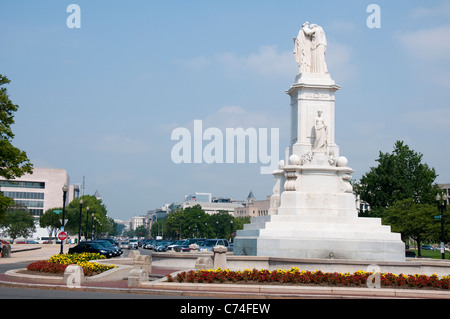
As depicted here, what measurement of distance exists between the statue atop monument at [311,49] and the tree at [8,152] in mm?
24647

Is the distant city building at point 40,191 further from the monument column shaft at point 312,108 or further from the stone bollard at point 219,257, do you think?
the stone bollard at point 219,257

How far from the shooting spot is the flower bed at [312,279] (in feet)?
66.7

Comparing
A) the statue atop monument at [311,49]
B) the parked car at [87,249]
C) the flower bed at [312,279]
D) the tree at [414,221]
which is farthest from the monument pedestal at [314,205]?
the tree at [414,221]

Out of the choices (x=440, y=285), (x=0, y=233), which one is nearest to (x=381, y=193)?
(x=440, y=285)

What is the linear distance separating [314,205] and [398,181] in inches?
2224

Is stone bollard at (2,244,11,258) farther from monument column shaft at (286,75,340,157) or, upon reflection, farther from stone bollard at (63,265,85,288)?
stone bollard at (63,265,85,288)

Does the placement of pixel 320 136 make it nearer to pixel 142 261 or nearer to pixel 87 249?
pixel 142 261

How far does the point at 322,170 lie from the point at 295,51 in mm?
7668

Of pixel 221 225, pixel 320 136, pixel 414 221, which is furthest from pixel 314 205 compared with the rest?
pixel 221 225

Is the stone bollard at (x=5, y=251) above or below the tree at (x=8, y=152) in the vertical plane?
below

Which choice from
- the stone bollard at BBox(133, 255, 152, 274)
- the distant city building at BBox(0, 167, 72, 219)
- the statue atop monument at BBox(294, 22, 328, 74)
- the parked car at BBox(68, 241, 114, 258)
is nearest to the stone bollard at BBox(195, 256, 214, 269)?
the stone bollard at BBox(133, 255, 152, 274)

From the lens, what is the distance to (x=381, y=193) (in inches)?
3268

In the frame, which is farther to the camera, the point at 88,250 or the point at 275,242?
the point at 88,250
